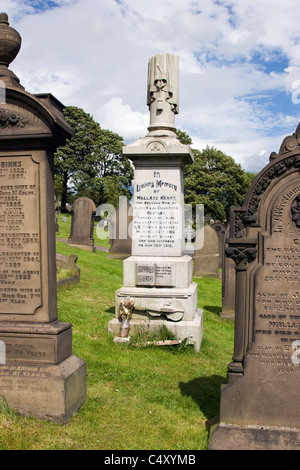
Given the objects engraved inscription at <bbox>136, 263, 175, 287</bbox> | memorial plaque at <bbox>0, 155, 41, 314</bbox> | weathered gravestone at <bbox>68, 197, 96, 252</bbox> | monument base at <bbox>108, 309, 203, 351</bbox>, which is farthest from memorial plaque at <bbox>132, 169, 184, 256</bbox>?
weathered gravestone at <bbox>68, 197, 96, 252</bbox>

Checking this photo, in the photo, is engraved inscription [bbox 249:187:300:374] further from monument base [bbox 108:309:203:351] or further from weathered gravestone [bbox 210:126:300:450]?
monument base [bbox 108:309:203:351]

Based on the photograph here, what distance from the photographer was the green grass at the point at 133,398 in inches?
163

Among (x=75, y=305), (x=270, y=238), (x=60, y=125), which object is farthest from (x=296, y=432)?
(x=75, y=305)

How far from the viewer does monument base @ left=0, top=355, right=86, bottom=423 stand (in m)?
A: 4.42

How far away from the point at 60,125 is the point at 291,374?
346 centimetres

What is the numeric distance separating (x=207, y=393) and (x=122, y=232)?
14.5 m

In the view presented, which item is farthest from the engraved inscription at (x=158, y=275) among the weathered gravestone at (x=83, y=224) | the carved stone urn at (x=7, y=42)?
the weathered gravestone at (x=83, y=224)

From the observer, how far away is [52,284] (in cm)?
476

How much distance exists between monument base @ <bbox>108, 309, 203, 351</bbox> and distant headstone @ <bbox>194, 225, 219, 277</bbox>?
10.2m

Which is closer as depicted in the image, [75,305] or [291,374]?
[291,374]

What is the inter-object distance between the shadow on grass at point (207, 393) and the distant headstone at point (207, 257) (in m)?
11.7

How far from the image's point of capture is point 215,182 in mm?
47156

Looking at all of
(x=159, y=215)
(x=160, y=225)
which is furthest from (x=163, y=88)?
(x=160, y=225)
